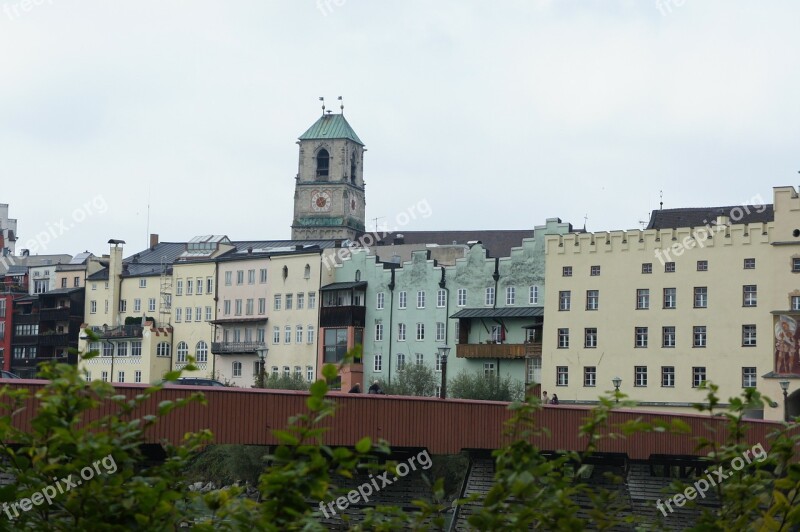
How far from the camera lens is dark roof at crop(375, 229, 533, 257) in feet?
413

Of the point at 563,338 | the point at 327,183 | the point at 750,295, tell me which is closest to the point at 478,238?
the point at 327,183

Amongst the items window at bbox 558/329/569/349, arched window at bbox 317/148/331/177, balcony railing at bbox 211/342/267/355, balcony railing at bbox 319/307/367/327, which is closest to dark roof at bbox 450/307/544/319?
window at bbox 558/329/569/349

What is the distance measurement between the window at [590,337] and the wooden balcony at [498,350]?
327 centimetres

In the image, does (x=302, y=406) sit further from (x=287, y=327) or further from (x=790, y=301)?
(x=287, y=327)

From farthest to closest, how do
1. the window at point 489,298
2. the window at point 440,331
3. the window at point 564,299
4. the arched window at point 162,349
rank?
the arched window at point 162,349
the window at point 440,331
the window at point 489,298
the window at point 564,299

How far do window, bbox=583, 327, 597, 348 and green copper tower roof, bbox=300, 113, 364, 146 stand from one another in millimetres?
72216

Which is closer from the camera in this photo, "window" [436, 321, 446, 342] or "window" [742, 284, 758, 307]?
"window" [742, 284, 758, 307]

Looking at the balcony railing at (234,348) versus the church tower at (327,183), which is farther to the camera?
the church tower at (327,183)

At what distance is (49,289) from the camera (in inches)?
4980

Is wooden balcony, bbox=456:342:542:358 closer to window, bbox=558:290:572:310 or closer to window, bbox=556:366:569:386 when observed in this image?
window, bbox=556:366:569:386

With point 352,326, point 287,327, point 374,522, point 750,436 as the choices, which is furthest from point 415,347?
point 374,522

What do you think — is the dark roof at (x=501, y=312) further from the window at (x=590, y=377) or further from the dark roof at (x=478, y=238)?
the dark roof at (x=478, y=238)

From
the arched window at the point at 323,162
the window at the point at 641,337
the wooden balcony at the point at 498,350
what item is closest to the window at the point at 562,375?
the wooden balcony at the point at 498,350

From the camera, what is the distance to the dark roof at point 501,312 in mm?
86125
